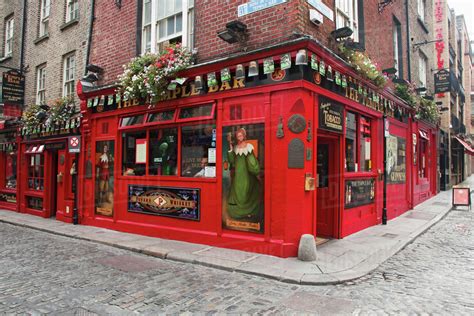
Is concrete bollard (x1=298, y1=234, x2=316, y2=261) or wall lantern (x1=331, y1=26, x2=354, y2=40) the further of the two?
wall lantern (x1=331, y1=26, x2=354, y2=40)

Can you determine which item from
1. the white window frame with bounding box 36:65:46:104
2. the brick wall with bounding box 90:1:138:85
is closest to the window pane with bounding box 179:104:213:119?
the brick wall with bounding box 90:1:138:85

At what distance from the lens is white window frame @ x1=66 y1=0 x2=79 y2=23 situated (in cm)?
1306

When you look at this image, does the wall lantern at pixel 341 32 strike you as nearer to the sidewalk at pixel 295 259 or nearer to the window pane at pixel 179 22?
the window pane at pixel 179 22

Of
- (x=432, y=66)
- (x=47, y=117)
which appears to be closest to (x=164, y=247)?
(x=47, y=117)

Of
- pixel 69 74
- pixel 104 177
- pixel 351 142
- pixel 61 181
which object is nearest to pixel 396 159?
pixel 351 142

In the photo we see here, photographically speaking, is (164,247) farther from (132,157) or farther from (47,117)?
(47,117)

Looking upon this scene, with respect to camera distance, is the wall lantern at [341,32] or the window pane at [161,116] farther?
the window pane at [161,116]

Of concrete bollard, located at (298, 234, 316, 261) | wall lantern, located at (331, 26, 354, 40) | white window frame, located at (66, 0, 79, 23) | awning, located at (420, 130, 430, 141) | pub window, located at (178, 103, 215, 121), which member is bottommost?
concrete bollard, located at (298, 234, 316, 261)

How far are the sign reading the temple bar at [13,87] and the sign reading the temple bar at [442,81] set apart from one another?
20711 mm

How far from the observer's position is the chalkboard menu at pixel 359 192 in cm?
863

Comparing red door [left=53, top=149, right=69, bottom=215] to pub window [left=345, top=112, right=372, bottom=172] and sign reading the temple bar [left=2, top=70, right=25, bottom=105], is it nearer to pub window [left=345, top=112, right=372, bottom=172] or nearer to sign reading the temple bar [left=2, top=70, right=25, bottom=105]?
sign reading the temple bar [left=2, top=70, right=25, bottom=105]

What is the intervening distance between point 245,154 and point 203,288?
3.07 metres

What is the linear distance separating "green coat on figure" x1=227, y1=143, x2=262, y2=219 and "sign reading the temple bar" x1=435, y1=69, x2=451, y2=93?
15553 millimetres

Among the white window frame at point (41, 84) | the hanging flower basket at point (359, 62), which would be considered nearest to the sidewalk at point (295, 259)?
the hanging flower basket at point (359, 62)
